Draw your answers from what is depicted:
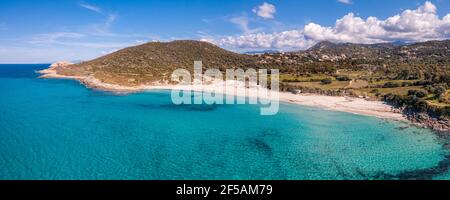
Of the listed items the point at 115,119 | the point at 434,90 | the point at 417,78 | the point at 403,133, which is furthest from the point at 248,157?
the point at 417,78

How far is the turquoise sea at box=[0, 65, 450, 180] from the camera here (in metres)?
27.8

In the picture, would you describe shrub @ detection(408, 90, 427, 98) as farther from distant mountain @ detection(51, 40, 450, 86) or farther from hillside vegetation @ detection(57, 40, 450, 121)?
distant mountain @ detection(51, 40, 450, 86)

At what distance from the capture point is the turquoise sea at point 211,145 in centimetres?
2778

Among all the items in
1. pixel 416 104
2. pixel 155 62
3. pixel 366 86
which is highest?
pixel 155 62

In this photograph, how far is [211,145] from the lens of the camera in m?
35.6

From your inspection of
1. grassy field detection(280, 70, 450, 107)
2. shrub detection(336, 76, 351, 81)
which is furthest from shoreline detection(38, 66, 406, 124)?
shrub detection(336, 76, 351, 81)

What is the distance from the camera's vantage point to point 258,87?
84562mm

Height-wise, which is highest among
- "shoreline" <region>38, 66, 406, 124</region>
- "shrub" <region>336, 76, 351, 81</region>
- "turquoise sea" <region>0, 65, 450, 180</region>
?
"shrub" <region>336, 76, 351, 81</region>

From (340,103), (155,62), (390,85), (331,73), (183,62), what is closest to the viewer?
(340,103)

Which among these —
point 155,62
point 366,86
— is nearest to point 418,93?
point 366,86

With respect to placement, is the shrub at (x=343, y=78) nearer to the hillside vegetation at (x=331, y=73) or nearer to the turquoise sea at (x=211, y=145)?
the hillside vegetation at (x=331, y=73)

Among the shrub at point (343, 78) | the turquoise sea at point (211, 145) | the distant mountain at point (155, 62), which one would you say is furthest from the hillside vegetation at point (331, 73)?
the turquoise sea at point (211, 145)

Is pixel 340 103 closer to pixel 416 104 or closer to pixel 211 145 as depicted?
pixel 416 104
